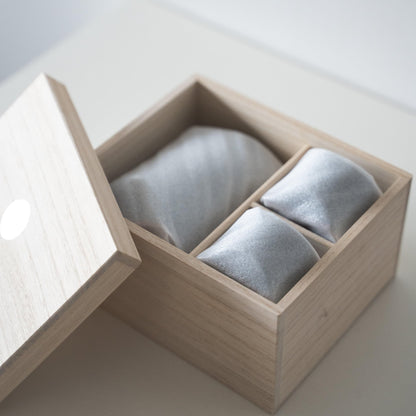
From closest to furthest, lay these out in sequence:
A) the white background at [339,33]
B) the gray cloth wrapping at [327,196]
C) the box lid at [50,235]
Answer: the box lid at [50,235] → the gray cloth wrapping at [327,196] → the white background at [339,33]

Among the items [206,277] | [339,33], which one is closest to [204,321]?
[206,277]

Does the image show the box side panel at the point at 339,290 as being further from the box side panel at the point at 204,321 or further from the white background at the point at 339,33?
the white background at the point at 339,33

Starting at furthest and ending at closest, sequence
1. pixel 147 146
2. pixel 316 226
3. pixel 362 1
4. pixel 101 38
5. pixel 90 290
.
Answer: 1. pixel 101 38
2. pixel 362 1
3. pixel 147 146
4. pixel 316 226
5. pixel 90 290

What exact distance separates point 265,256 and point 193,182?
164 millimetres

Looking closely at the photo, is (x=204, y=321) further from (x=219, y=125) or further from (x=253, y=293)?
(x=219, y=125)

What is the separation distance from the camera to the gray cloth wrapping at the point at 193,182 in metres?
0.92

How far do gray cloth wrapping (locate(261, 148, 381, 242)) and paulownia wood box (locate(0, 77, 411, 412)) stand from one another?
0.02 metres

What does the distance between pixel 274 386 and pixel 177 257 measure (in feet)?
0.53

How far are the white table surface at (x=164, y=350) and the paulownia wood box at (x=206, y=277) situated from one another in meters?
0.02

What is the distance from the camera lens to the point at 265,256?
2.76ft

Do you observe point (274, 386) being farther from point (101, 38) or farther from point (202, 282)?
point (101, 38)

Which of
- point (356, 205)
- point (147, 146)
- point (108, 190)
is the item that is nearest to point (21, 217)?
point (108, 190)

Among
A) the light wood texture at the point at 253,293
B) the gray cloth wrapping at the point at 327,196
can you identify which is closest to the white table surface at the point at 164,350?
the light wood texture at the point at 253,293

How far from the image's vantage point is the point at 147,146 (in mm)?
1035
